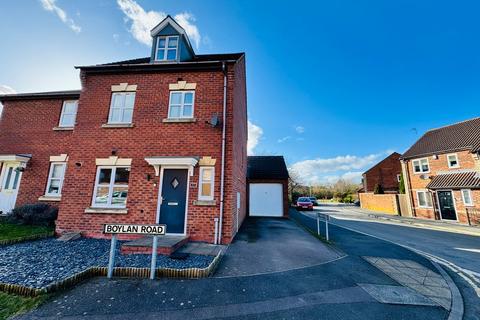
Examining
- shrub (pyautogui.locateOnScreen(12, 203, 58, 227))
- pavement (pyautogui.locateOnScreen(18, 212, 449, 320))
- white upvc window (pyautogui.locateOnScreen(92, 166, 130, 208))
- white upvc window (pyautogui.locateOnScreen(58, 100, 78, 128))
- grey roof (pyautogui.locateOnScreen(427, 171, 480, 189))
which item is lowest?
pavement (pyautogui.locateOnScreen(18, 212, 449, 320))

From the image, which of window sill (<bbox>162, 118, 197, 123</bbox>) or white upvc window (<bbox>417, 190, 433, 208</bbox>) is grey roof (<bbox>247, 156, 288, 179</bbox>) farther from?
white upvc window (<bbox>417, 190, 433, 208</bbox>)

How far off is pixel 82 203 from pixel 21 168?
597 cm

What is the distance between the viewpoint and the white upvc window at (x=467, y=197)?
1734 centimetres

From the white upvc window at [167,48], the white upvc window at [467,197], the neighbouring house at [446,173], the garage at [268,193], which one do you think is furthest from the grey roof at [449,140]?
the white upvc window at [167,48]

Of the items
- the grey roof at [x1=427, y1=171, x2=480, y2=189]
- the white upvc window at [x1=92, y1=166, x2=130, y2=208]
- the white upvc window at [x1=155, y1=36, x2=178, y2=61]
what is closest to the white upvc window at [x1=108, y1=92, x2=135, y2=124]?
the white upvc window at [x1=92, y1=166, x2=130, y2=208]

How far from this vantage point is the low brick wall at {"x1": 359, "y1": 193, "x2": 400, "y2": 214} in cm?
2497

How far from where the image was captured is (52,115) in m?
11.6

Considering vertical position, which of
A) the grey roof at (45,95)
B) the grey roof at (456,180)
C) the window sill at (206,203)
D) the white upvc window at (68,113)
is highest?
the grey roof at (45,95)

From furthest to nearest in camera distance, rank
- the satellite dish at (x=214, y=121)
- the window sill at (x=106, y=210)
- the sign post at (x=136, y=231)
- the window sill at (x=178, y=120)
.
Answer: the window sill at (x=178, y=120) → the satellite dish at (x=214, y=121) → the window sill at (x=106, y=210) → the sign post at (x=136, y=231)

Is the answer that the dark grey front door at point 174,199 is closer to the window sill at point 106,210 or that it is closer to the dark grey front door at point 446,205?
the window sill at point 106,210

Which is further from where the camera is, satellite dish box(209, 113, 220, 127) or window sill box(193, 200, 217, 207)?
satellite dish box(209, 113, 220, 127)

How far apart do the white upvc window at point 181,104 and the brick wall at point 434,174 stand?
2408 cm

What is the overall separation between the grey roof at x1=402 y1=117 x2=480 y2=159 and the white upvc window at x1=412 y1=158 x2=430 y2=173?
660 millimetres

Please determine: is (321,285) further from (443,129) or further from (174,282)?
(443,129)
